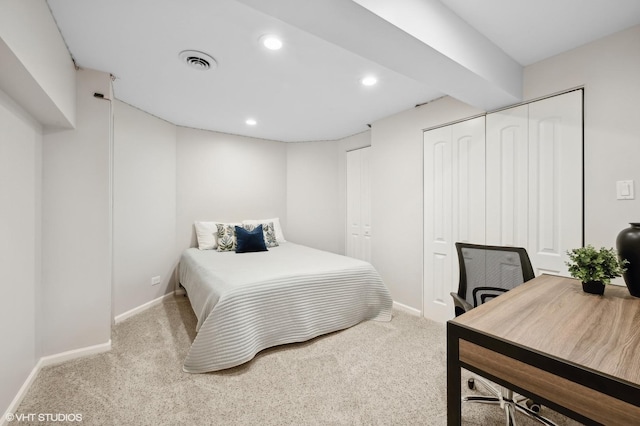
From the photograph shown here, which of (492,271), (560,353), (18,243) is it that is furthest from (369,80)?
(18,243)

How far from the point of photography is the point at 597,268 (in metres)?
1.34

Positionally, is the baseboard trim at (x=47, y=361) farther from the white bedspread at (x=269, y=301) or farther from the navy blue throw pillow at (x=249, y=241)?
the navy blue throw pillow at (x=249, y=241)

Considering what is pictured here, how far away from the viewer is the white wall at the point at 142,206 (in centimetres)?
277

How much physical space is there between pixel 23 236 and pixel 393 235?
327 cm

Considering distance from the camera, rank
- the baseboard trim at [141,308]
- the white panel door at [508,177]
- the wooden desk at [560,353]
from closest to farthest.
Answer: the wooden desk at [560,353], the white panel door at [508,177], the baseboard trim at [141,308]

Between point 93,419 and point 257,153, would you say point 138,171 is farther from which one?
point 93,419

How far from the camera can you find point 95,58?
1982mm

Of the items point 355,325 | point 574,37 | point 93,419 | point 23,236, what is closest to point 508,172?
point 574,37

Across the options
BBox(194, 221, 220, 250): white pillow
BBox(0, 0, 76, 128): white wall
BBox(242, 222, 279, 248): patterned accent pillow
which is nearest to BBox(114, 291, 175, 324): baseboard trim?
BBox(194, 221, 220, 250): white pillow

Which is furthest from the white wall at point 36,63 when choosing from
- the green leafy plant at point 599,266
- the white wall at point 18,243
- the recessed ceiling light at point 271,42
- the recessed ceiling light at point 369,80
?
the green leafy plant at point 599,266

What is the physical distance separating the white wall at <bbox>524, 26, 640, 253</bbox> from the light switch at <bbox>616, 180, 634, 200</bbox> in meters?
0.02

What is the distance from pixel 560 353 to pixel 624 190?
5.36 feet

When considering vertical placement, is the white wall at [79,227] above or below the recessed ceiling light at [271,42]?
below

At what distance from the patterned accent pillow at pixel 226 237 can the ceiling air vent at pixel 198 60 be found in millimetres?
2184
